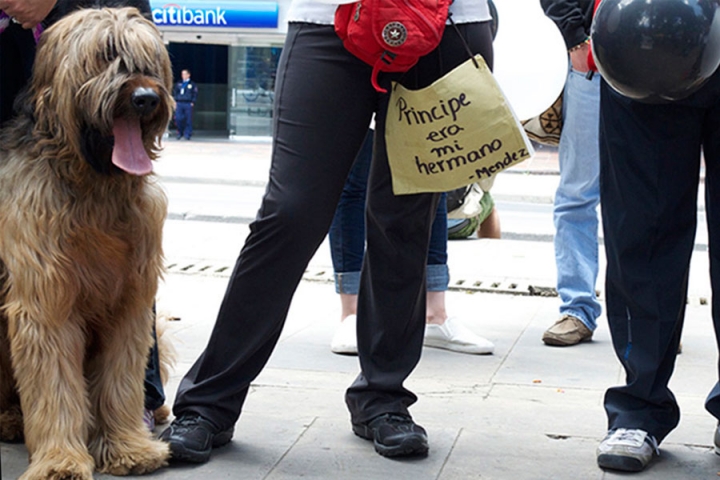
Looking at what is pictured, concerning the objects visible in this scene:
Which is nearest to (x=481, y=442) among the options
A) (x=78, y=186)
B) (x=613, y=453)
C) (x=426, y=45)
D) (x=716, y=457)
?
(x=613, y=453)

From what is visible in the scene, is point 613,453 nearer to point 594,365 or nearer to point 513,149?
point 513,149

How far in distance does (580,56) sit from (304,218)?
1734 mm

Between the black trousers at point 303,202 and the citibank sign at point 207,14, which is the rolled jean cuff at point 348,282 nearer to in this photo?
the black trousers at point 303,202

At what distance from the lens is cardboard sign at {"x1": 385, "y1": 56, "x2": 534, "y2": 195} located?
318 cm

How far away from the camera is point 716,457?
3354mm

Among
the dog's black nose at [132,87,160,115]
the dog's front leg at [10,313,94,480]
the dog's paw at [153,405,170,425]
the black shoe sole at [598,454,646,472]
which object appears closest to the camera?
the dog's black nose at [132,87,160,115]

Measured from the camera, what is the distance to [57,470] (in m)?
2.91

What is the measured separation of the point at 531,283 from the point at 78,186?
4286 millimetres

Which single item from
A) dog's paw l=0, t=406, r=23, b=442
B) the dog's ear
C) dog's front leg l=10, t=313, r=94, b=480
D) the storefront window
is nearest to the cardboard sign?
the dog's ear

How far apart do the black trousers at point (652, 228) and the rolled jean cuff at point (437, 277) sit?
1.63m

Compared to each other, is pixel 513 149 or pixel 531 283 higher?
pixel 513 149

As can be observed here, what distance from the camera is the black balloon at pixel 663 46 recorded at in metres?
2.97

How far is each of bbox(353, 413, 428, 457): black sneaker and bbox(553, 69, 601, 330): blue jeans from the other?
2004 millimetres

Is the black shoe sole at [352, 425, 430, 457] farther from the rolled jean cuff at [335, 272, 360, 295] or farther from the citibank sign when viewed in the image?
the citibank sign
